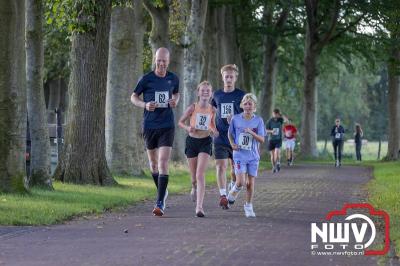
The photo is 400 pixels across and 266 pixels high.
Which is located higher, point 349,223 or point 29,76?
point 29,76

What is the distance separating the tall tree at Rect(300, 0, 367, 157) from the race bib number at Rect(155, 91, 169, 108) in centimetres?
3115

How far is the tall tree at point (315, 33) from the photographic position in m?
45.8

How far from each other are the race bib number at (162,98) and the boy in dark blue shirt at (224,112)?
115 centimetres

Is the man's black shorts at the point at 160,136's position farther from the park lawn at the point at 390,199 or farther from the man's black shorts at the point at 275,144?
the man's black shorts at the point at 275,144

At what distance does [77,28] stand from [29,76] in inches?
47.8

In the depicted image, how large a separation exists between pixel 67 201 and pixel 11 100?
70.8 inches

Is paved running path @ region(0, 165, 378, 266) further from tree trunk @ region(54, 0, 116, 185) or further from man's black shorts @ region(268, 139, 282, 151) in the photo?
man's black shorts @ region(268, 139, 282, 151)

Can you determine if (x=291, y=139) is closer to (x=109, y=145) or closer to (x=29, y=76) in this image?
(x=109, y=145)

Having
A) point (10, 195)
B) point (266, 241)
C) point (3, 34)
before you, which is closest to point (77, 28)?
point (3, 34)

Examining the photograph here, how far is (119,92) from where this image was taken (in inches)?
952

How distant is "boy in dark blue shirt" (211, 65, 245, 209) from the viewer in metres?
15.1

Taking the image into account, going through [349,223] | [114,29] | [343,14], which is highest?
[343,14]

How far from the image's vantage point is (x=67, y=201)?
1583 cm

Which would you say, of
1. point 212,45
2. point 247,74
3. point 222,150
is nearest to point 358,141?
point 247,74
